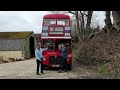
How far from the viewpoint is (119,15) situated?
23.6 metres

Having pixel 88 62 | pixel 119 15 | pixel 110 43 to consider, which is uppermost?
pixel 119 15

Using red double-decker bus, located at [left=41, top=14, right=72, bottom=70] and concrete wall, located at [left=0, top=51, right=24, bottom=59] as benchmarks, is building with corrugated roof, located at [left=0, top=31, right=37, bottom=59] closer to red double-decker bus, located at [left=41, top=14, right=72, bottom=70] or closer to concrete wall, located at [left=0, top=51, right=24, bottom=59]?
concrete wall, located at [left=0, top=51, right=24, bottom=59]

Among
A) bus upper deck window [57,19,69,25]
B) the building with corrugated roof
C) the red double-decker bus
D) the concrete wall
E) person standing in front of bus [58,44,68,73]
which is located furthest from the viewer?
the building with corrugated roof

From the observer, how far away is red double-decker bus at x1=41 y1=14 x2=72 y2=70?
65.5 ft

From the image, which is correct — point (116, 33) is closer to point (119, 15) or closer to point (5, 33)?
point (119, 15)

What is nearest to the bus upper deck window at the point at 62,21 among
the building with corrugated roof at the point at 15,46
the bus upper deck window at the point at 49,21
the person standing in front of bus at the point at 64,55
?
the bus upper deck window at the point at 49,21

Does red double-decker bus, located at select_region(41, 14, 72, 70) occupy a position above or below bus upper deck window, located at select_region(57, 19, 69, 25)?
below

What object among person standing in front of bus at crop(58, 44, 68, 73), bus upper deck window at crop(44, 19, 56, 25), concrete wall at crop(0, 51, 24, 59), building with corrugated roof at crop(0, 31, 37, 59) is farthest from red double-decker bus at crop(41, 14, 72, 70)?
concrete wall at crop(0, 51, 24, 59)

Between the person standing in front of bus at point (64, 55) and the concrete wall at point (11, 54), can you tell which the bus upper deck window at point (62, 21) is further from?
the concrete wall at point (11, 54)

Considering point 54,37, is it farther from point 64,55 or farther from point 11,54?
point 11,54

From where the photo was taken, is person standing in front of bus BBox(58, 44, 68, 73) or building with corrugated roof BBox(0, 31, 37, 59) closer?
person standing in front of bus BBox(58, 44, 68, 73)

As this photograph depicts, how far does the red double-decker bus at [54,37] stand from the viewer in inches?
786
